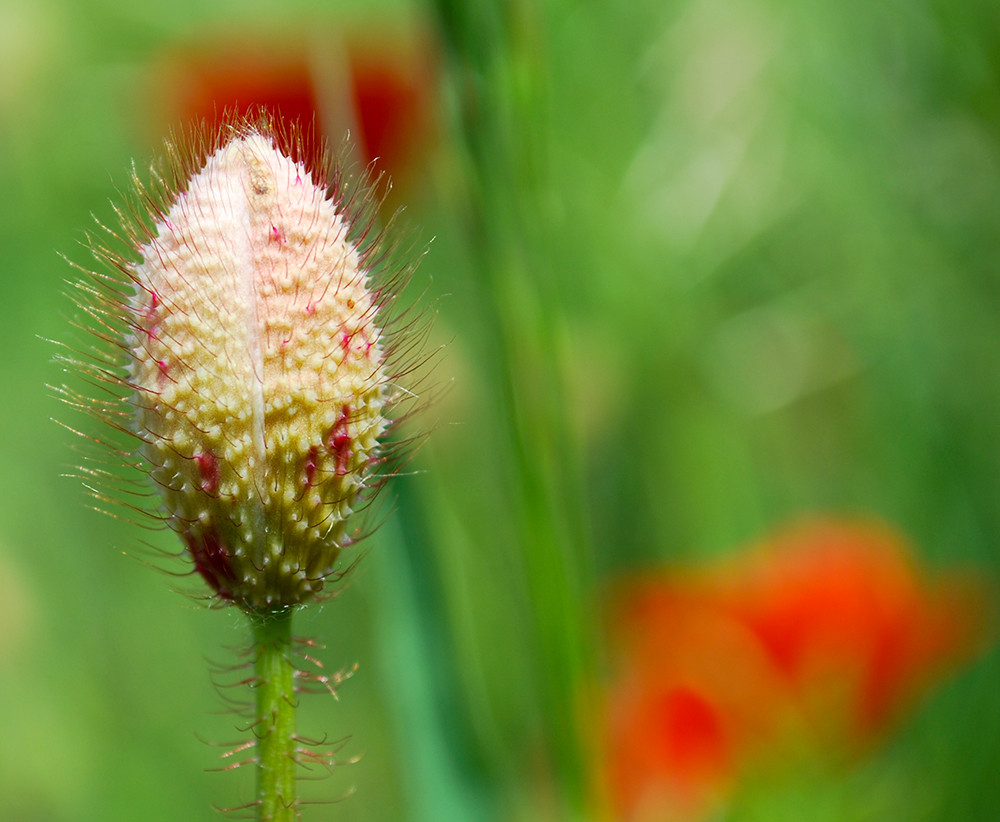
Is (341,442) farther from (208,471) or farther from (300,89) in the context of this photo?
(300,89)

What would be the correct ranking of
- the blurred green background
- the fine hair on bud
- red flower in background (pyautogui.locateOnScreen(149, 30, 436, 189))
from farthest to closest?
red flower in background (pyautogui.locateOnScreen(149, 30, 436, 189)) < the blurred green background < the fine hair on bud

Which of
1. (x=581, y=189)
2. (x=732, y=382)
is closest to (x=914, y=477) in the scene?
(x=732, y=382)

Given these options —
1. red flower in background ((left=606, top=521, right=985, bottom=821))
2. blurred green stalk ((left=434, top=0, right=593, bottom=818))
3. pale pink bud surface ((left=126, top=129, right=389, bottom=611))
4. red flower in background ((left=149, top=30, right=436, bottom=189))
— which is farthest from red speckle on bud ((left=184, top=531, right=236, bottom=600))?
red flower in background ((left=149, top=30, right=436, bottom=189))

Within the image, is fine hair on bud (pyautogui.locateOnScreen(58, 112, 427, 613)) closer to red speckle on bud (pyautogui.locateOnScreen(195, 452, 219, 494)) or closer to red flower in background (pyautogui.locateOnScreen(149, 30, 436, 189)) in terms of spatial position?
red speckle on bud (pyautogui.locateOnScreen(195, 452, 219, 494))

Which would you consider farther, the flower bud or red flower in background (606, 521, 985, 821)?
red flower in background (606, 521, 985, 821)

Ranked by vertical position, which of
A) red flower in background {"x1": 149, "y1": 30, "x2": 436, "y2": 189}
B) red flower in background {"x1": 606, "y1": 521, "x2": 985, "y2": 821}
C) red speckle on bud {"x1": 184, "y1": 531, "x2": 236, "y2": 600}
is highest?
red flower in background {"x1": 149, "y1": 30, "x2": 436, "y2": 189}

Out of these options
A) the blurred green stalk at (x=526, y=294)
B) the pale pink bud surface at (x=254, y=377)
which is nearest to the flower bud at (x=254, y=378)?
the pale pink bud surface at (x=254, y=377)
